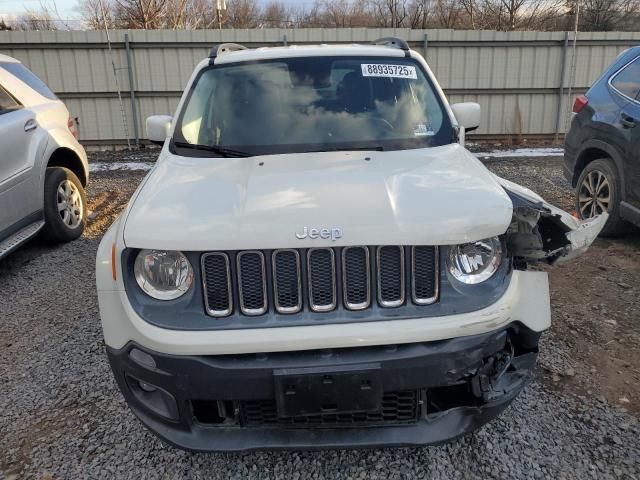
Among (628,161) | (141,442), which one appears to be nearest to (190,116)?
(141,442)

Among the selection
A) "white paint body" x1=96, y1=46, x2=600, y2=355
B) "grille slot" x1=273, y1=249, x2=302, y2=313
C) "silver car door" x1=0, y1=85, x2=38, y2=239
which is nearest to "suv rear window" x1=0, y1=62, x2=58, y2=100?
"silver car door" x1=0, y1=85, x2=38, y2=239

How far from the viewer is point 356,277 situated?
212 centimetres

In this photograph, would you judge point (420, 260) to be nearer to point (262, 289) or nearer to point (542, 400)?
point (262, 289)

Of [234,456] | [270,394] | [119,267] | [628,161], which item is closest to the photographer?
[270,394]

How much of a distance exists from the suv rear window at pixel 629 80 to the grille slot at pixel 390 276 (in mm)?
3935

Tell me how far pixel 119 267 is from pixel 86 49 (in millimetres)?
10880

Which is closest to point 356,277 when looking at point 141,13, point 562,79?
A: point 562,79

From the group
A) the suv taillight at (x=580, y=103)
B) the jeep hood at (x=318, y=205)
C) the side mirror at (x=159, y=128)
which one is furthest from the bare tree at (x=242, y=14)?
the jeep hood at (x=318, y=205)

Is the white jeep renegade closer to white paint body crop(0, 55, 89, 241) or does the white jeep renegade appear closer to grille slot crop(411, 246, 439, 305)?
grille slot crop(411, 246, 439, 305)

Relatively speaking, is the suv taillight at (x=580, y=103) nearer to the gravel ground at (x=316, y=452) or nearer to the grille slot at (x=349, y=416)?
the gravel ground at (x=316, y=452)

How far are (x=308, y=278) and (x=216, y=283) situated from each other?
0.36 meters

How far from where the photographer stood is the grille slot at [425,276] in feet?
6.99

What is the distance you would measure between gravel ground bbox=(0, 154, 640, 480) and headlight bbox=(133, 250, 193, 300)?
91cm

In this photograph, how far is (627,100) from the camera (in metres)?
4.86
